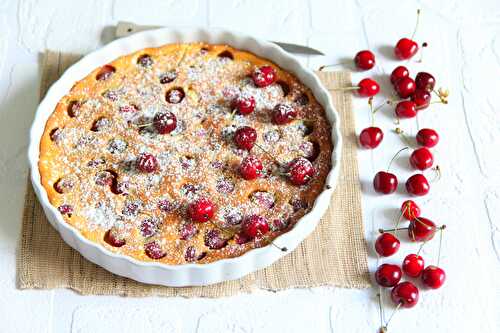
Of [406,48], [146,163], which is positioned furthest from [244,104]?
[406,48]

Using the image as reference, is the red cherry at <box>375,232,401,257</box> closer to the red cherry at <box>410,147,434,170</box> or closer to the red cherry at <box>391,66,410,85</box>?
the red cherry at <box>410,147,434,170</box>

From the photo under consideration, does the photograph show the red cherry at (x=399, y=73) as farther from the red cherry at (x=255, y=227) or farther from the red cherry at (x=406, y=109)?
the red cherry at (x=255, y=227)

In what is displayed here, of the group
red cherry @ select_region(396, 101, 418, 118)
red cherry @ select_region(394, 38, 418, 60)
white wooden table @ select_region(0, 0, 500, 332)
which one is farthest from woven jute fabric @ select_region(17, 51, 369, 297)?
red cherry @ select_region(394, 38, 418, 60)

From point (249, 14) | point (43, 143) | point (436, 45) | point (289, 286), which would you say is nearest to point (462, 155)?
point (436, 45)

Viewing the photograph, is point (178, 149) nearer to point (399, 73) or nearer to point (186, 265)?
point (186, 265)

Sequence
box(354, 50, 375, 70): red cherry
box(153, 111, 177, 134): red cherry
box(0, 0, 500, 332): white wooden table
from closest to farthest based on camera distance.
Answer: box(0, 0, 500, 332): white wooden table → box(153, 111, 177, 134): red cherry → box(354, 50, 375, 70): red cherry

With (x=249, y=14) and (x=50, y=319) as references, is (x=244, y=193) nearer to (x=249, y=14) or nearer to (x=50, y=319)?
(x=50, y=319)

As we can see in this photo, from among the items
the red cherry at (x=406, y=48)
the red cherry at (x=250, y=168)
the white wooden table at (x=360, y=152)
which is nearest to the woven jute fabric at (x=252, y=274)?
the white wooden table at (x=360, y=152)
